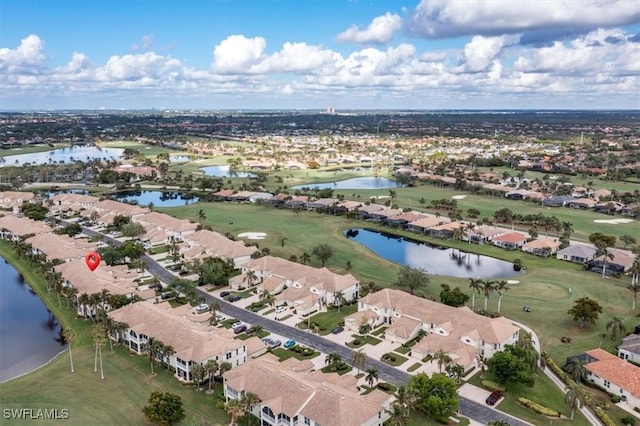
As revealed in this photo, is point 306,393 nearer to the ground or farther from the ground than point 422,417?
farther from the ground

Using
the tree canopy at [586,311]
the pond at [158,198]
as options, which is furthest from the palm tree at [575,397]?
the pond at [158,198]

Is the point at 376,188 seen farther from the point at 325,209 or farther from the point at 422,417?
the point at 422,417

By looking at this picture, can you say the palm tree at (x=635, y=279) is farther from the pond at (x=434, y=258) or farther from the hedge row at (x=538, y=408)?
the hedge row at (x=538, y=408)

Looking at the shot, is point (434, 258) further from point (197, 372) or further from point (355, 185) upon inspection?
Answer: point (355, 185)

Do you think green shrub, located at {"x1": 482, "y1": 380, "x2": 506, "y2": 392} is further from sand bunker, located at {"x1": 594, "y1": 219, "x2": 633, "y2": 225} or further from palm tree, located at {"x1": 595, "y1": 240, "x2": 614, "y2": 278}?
sand bunker, located at {"x1": 594, "y1": 219, "x2": 633, "y2": 225}

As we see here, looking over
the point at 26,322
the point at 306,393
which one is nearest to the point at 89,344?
the point at 26,322

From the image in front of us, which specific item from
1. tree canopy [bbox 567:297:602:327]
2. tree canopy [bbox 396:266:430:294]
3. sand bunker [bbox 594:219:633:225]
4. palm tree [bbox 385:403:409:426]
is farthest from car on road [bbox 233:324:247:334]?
sand bunker [bbox 594:219:633:225]
